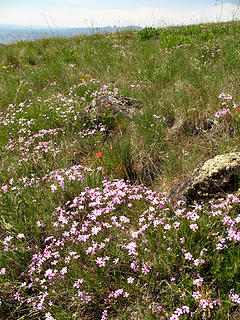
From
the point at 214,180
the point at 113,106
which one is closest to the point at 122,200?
the point at 214,180

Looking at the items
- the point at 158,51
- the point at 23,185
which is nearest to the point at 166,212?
the point at 23,185

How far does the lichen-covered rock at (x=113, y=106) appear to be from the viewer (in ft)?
15.4

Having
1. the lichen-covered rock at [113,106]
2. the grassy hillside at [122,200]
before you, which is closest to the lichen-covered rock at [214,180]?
the grassy hillside at [122,200]

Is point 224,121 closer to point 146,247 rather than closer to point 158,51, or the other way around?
point 146,247

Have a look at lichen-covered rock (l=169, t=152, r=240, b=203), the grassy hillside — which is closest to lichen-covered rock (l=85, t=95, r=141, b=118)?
the grassy hillside

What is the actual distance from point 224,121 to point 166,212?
2134 mm

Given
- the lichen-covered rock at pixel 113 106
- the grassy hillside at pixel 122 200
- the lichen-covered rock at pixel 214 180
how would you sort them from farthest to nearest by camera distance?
the lichen-covered rock at pixel 113 106 → the lichen-covered rock at pixel 214 180 → the grassy hillside at pixel 122 200

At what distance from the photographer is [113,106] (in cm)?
477

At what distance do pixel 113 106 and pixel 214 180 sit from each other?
2.83 m

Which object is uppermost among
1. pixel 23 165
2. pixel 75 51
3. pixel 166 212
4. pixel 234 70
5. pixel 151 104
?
pixel 75 51

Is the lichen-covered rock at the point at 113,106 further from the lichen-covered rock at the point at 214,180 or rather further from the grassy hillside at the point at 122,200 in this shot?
the lichen-covered rock at the point at 214,180

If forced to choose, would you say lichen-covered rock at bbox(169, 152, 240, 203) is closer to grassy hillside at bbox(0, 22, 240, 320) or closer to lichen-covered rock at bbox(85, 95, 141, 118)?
grassy hillside at bbox(0, 22, 240, 320)

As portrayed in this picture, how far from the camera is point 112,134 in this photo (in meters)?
4.52

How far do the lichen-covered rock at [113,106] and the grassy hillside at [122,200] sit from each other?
18cm
